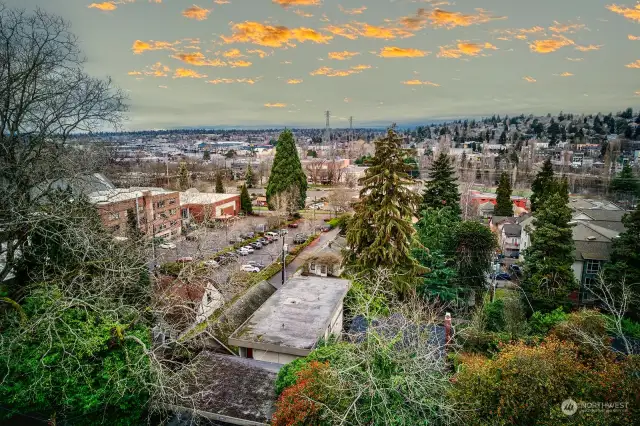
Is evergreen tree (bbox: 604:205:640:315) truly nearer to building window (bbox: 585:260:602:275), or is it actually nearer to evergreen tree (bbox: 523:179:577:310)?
evergreen tree (bbox: 523:179:577:310)

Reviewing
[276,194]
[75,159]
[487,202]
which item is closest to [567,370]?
[75,159]

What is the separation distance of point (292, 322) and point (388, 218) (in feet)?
17.3

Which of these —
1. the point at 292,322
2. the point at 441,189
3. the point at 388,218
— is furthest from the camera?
the point at 441,189

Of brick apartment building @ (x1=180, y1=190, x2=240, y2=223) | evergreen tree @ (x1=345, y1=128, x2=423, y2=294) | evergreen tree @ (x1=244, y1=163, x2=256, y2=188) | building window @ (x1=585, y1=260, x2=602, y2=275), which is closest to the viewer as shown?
evergreen tree @ (x1=345, y1=128, x2=423, y2=294)

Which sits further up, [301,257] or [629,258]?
[629,258]

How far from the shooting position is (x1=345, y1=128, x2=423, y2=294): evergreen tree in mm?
14789

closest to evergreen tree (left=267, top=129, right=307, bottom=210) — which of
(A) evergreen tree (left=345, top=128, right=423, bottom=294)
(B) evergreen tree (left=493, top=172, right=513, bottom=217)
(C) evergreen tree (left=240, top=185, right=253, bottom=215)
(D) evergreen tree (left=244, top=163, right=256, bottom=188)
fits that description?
(C) evergreen tree (left=240, top=185, right=253, bottom=215)

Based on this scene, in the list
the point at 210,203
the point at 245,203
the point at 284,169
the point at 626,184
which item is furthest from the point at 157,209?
the point at 626,184

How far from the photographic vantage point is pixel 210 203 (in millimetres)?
34031

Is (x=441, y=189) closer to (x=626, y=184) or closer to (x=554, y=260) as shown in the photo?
(x=554, y=260)

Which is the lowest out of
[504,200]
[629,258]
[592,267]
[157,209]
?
[592,267]

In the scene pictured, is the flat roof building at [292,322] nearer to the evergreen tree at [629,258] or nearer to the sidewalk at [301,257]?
the sidewalk at [301,257]

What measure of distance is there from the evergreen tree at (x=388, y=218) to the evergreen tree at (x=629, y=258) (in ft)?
29.1

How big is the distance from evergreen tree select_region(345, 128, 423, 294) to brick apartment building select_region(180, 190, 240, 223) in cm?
2169
